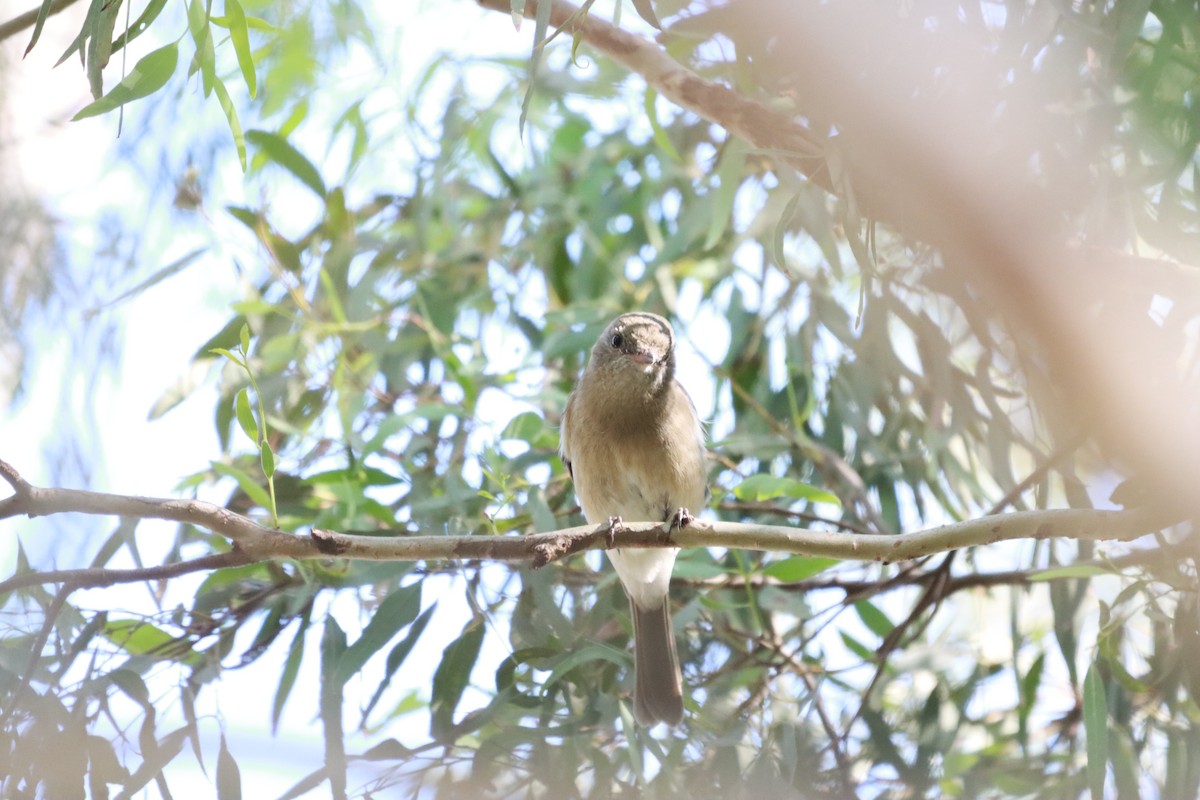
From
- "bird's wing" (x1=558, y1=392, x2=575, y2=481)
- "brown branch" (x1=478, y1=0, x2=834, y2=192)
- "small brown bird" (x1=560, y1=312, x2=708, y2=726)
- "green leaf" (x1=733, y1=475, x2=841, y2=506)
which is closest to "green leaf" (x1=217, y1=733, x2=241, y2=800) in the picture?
"small brown bird" (x1=560, y1=312, x2=708, y2=726)

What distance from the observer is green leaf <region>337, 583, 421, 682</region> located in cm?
278

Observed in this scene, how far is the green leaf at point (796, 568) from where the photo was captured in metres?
3.18

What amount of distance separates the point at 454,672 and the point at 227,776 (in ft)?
2.18

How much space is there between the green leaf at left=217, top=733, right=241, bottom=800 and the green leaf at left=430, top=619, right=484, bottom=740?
1.78 ft

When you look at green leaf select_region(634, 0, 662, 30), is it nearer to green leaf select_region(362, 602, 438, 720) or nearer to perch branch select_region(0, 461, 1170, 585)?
perch branch select_region(0, 461, 1170, 585)

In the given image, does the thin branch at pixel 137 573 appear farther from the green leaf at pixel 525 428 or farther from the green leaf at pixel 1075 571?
the green leaf at pixel 1075 571

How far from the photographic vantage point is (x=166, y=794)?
2.46 m

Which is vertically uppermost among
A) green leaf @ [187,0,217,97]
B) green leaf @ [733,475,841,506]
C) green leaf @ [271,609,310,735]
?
green leaf @ [187,0,217,97]

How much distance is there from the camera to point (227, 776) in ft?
8.30

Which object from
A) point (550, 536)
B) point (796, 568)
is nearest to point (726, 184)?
point (796, 568)

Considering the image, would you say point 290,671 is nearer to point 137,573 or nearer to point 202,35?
point 137,573

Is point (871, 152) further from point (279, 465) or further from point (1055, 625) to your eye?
point (279, 465)

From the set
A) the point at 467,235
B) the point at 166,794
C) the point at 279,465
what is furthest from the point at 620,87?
the point at 166,794

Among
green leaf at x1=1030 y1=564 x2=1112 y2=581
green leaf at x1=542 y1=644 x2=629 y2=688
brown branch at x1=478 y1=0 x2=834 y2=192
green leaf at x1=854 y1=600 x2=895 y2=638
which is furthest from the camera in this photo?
green leaf at x1=854 y1=600 x2=895 y2=638
